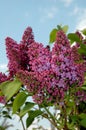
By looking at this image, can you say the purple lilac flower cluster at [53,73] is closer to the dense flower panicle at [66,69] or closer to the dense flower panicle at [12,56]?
the dense flower panicle at [66,69]

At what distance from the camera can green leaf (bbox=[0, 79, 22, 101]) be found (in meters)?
2.13

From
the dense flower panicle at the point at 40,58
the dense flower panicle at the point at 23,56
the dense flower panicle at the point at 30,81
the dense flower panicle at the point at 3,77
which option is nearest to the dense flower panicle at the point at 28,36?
the dense flower panicle at the point at 23,56

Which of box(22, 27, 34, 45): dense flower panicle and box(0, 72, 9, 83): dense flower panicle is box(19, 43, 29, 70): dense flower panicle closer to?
box(22, 27, 34, 45): dense flower panicle

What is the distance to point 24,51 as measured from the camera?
2.46 meters

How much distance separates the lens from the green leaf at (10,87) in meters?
2.13

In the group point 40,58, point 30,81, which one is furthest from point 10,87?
point 40,58

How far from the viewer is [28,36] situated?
2.51m

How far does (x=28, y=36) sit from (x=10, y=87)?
1.65ft

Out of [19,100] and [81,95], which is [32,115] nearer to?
[19,100]

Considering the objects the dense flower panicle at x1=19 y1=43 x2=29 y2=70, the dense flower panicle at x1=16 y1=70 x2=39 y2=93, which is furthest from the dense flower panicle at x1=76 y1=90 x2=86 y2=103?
the dense flower panicle at x1=19 y1=43 x2=29 y2=70

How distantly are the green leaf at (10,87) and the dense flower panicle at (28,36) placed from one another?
0.39m

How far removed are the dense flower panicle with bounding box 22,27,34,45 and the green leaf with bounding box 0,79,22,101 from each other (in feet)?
1.28

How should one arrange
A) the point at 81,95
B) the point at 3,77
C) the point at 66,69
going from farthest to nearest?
the point at 3,77 < the point at 81,95 < the point at 66,69

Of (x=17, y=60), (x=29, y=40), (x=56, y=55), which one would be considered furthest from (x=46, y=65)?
(x=29, y=40)
